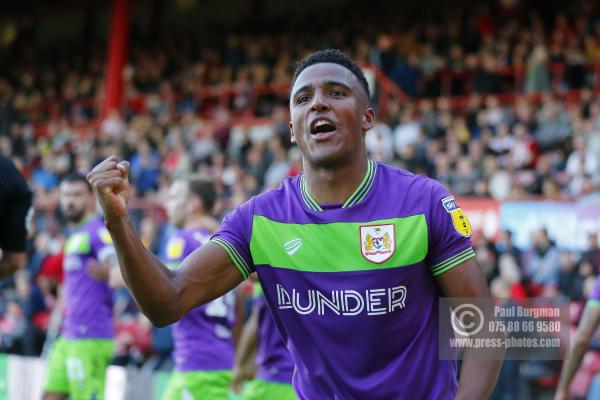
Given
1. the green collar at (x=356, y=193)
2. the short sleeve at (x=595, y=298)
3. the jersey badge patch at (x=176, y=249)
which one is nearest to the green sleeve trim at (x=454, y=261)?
the green collar at (x=356, y=193)

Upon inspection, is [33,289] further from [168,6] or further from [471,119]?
[168,6]

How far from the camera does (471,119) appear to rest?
1631 centimetres

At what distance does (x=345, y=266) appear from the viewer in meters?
3.45

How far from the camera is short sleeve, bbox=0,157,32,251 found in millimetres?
4859

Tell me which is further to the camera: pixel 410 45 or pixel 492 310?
pixel 410 45

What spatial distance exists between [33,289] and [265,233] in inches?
470

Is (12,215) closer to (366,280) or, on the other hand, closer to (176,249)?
(176,249)

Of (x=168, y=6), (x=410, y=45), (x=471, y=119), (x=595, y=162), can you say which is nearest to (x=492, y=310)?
(x=595, y=162)

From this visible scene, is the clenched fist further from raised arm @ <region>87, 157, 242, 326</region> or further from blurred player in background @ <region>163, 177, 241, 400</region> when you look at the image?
blurred player in background @ <region>163, 177, 241, 400</region>

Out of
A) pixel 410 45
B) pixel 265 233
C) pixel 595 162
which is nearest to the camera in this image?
pixel 265 233

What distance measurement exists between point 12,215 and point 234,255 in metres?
1.87

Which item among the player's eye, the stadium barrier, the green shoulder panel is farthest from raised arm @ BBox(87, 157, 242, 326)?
the stadium barrier

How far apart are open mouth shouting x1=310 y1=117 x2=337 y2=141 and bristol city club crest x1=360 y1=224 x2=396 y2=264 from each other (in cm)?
38

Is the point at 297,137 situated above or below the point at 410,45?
below
